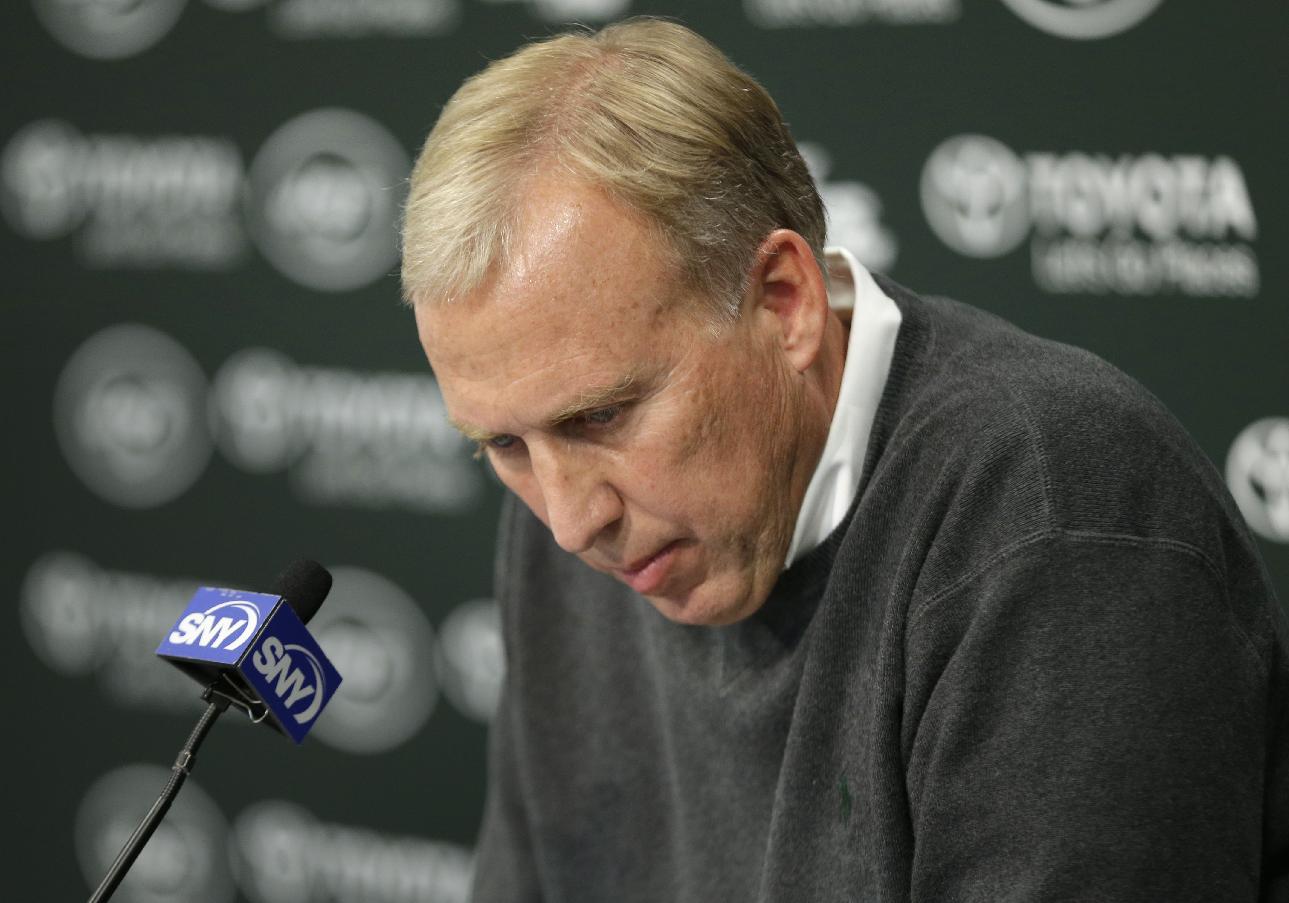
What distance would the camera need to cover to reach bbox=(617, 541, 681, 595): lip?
41.8 inches

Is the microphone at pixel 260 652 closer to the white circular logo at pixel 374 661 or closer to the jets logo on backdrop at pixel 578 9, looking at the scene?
the jets logo on backdrop at pixel 578 9

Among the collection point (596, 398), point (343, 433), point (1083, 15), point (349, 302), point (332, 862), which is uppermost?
point (1083, 15)

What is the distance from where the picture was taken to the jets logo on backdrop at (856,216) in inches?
67.1

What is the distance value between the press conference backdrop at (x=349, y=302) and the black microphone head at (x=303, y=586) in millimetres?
974

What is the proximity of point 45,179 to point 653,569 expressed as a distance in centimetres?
160

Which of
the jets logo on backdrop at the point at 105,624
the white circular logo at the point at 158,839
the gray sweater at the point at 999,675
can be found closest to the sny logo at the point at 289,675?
the gray sweater at the point at 999,675

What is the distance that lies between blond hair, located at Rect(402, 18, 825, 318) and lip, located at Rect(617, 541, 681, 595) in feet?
0.62

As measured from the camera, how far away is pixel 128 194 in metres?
2.19

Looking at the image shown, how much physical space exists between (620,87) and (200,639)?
48 cm

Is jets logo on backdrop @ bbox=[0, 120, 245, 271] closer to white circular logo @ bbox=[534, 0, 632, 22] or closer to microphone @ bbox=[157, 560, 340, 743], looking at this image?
white circular logo @ bbox=[534, 0, 632, 22]

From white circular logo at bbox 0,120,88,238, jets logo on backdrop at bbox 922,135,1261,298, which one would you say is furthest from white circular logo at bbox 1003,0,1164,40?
white circular logo at bbox 0,120,88,238

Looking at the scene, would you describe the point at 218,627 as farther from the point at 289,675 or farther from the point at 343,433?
the point at 343,433

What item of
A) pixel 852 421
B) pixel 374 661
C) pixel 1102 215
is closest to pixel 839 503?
pixel 852 421

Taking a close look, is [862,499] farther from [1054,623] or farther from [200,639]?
[200,639]
